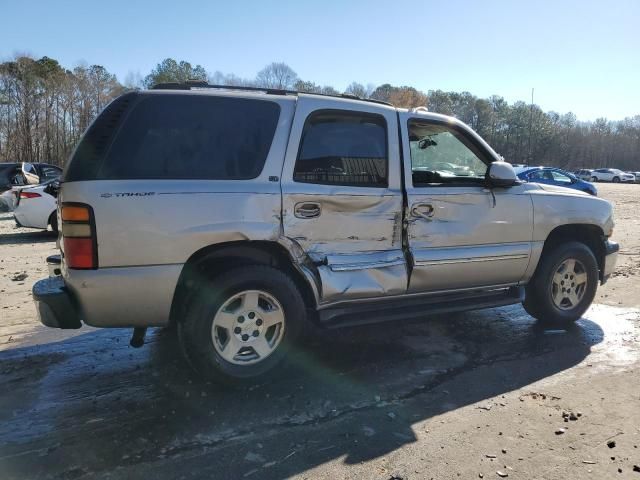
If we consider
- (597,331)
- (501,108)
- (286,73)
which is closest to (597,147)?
(501,108)

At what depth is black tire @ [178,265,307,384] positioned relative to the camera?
3467 millimetres

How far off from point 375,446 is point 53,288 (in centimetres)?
238

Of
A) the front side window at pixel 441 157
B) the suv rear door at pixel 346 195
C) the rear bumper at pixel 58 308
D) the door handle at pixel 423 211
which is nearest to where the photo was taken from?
the rear bumper at pixel 58 308

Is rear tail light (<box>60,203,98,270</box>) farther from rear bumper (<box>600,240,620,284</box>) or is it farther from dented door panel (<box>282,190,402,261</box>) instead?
rear bumper (<box>600,240,620,284</box>)

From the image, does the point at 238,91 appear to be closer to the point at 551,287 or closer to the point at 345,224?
the point at 345,224

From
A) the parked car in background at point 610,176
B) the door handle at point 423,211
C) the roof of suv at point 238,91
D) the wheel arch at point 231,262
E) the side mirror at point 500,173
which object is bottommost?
the wheel arch at point 231,262

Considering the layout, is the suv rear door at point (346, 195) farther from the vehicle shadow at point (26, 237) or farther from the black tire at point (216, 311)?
the vehicle shadow at point (26, 237)

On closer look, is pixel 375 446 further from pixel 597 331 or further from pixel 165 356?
pixel 597 331

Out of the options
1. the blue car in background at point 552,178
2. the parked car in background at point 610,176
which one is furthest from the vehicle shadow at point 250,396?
the parked car in background at point 610,176

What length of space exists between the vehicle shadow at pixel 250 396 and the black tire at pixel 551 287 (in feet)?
0.62

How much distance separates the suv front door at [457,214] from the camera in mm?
4207

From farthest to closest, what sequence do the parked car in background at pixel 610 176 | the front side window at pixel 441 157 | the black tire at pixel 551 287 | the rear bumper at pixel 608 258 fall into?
the parked car in background at pixel 610 176 < the rear bumper at pixel 608 258 < the black tire at pixel 551 287 < the front side window at pixel 441 157

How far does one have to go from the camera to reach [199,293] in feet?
11.4

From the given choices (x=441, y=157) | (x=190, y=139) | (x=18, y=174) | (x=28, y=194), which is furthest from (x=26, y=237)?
(x=441, y=157)
